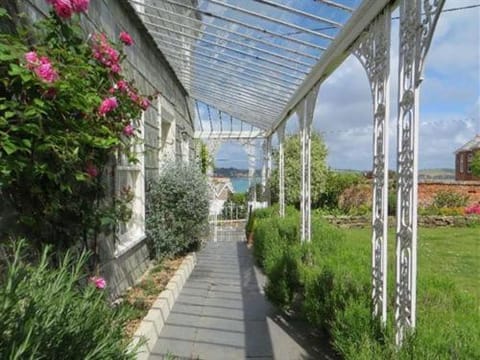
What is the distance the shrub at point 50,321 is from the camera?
153cm

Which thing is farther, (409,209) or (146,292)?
(146,292)

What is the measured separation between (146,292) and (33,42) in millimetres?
2953

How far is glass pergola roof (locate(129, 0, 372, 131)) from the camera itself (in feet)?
11.4

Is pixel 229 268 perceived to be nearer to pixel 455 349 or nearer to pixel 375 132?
pixel 375 132

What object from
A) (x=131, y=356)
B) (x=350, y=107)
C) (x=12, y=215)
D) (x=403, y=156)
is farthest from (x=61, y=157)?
(x=350, y=107)

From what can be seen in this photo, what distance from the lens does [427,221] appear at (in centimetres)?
1363

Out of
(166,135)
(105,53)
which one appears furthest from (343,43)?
(166,135)

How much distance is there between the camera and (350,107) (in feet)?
30.1

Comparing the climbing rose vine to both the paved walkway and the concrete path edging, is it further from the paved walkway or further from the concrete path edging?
the paved walkway

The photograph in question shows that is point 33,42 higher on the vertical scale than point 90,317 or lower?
higher

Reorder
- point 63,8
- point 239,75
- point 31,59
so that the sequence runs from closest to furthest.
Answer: point 31,59 < point 63,8 < point 239,75

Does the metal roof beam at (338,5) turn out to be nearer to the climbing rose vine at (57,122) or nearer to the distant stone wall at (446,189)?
the climbing rose vine at (57,122)

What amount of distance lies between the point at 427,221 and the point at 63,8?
44.4ft

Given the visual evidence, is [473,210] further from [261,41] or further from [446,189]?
[261,41]
